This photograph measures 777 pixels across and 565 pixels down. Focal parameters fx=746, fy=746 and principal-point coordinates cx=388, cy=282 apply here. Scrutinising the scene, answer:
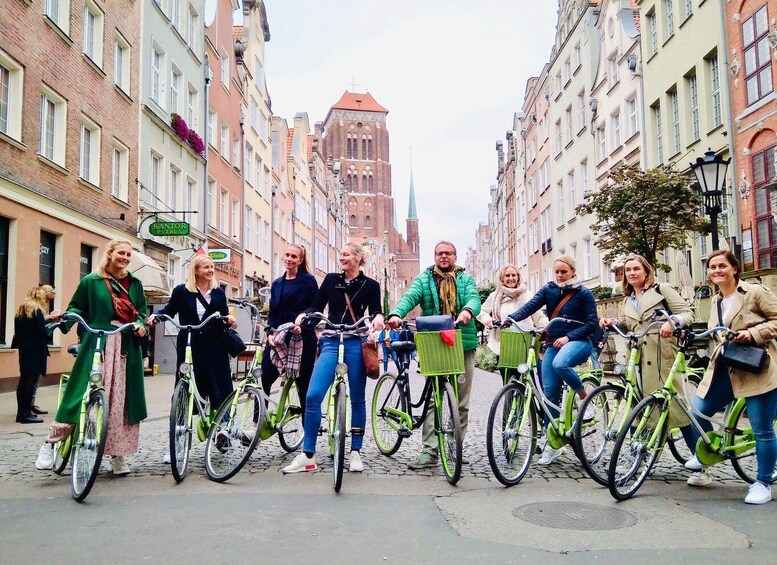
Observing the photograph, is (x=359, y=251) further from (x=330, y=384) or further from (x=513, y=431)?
(x=513, y=431)

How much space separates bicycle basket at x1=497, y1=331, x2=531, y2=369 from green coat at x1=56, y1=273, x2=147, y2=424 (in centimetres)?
311

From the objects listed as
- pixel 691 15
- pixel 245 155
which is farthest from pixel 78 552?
pixel 245 155

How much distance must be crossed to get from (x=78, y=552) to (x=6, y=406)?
885 centimetres

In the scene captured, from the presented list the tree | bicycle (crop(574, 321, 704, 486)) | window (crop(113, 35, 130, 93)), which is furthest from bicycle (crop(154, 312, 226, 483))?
window (crop(113, 35, 130, 93))

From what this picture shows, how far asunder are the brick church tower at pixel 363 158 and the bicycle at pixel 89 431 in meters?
101

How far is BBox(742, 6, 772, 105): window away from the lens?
16.5m

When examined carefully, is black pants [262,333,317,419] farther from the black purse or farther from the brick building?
the brick building

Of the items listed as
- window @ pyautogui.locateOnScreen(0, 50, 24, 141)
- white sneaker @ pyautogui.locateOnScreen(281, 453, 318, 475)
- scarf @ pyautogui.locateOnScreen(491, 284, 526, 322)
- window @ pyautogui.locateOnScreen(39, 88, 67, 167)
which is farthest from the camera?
window @ pyautogui.locateOnScreen(39, 88, 67, 167)

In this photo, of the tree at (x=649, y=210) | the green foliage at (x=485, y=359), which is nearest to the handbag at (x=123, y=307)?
the tree at (x=649, y=210)

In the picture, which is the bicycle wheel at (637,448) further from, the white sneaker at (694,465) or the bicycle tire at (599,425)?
the white sneaker at (694,465)

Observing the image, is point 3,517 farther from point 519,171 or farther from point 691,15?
point 519,171

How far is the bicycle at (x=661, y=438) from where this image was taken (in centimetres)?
525

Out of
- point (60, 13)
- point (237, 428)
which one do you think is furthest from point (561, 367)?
point (60, 13)

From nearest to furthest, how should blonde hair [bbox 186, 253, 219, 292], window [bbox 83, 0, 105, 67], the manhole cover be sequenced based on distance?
the manhole cover → blonde hair [bbox 186, 253, 219, 292] → window [bbox 83, 0, 105, 67]
